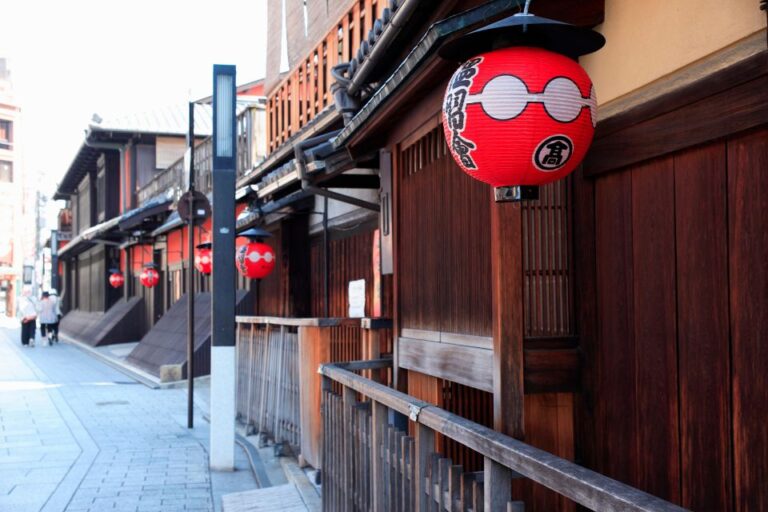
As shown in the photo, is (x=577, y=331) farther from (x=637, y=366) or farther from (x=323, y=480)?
(x=323, y=480)

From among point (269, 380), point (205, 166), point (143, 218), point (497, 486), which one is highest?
point (205, 166)

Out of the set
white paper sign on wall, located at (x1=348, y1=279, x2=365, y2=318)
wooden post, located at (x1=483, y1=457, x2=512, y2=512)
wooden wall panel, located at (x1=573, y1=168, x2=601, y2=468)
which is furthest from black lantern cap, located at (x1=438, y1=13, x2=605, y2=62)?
white paper sign on wall, located at (x1=348, y1=279, x2=365, y2=318)

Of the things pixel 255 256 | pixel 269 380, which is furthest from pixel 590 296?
pixel 255 256

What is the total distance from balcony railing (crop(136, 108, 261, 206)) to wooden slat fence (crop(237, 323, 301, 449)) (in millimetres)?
2748

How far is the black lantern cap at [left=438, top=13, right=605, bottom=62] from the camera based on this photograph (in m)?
3.81

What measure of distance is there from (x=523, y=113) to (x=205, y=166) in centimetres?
1937

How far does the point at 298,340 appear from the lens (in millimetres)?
9641

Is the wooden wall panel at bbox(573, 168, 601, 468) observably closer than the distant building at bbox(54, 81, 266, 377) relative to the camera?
Yes

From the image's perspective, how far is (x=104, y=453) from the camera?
11164 millimetres

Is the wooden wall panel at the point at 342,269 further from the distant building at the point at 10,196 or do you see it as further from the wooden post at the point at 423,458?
the distant building at the point at 10,196

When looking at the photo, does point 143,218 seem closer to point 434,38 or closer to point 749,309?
point 434,38

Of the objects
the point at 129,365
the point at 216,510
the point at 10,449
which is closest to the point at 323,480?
the point at 216,510

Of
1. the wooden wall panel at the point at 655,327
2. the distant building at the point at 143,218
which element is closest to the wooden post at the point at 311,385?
the wooden wall panel at the point at 655,327

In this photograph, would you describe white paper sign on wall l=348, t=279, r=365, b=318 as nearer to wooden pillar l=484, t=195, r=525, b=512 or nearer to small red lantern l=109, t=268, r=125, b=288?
wooden pillar l=484, t=195, r=525, b=512
